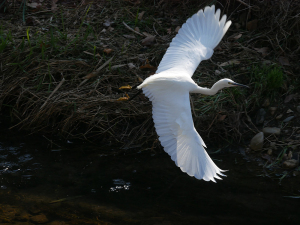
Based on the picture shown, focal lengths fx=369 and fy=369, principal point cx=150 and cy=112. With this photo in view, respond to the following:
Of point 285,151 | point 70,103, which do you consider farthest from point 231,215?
point 70,103

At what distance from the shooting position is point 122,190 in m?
3.25

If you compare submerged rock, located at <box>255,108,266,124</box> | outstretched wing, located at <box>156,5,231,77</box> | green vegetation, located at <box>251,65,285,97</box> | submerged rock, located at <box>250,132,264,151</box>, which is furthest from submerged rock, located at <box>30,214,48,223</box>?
green vegetation, located at <box>251,65,285,97</box>

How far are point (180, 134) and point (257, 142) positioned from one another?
130 centimetres

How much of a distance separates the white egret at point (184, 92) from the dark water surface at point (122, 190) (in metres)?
0.37

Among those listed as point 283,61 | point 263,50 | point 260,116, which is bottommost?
point 260,116

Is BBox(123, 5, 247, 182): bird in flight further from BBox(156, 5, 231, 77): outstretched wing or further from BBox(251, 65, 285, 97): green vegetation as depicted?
BBox(251, 65, 285, 97): green vegetation

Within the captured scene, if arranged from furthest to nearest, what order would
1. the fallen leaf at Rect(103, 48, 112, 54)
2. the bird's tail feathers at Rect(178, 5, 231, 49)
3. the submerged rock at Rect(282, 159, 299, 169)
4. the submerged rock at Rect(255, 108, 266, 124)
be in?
the fallen leaf at Rect(103, 48, 112, 54) < the submerged rock at Rect(255, 108, 266, 124) < the bird's tail feathers at Rect(178, 5, 231, 49) < the submerged rock at Rect(282, 159, 299, 169)

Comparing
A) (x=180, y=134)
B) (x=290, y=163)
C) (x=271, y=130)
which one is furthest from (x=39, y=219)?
(x=271, y=130)

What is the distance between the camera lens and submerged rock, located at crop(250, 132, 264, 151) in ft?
13.0

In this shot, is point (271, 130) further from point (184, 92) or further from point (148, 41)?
point (148, 41)

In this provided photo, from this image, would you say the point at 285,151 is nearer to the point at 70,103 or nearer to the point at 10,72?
the point at 70,103

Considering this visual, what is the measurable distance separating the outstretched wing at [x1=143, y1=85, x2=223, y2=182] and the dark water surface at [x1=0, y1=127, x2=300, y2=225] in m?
0.39

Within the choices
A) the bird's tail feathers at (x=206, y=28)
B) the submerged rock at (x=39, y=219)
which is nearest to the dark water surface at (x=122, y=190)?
the submerged rock at (x=39, y=219)

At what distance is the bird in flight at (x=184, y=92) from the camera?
2.94m
